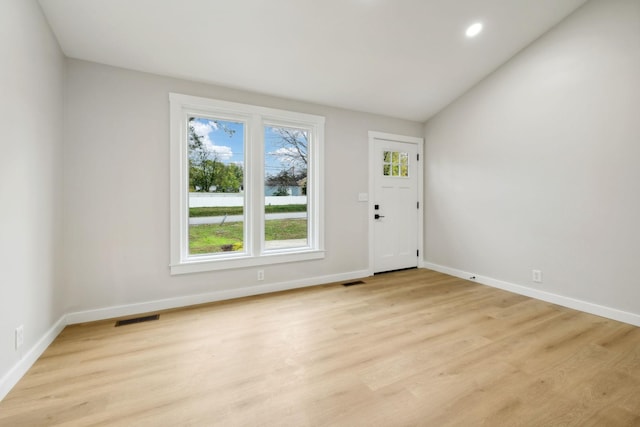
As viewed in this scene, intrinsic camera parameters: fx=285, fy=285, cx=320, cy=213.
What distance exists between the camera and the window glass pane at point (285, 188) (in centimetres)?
377

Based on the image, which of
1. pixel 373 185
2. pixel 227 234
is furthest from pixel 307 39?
pixel 227 234

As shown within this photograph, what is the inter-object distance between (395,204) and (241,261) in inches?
103

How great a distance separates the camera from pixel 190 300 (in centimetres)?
319

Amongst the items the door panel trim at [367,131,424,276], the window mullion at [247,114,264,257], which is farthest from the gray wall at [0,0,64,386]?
the door panel trim at [367,131,424,276]

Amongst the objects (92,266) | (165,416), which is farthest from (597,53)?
(92,266)

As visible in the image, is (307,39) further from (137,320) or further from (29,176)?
(137,320)

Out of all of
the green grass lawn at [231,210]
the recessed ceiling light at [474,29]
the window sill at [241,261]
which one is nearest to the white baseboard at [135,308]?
the window sill at [241,261]

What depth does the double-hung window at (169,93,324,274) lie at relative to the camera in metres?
3.21

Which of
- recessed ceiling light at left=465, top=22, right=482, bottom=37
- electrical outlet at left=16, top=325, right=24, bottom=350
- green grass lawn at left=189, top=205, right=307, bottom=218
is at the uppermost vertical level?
recessed ceiling light at left=465, top=22, right=482, bottom=37

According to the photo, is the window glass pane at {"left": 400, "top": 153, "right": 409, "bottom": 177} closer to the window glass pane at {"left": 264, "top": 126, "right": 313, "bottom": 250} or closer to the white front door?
the white front door

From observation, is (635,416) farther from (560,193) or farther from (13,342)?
(13,342)

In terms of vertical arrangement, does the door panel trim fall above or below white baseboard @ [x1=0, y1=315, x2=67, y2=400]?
above

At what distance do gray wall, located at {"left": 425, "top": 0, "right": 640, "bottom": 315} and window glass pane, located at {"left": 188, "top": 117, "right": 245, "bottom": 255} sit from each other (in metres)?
3.26

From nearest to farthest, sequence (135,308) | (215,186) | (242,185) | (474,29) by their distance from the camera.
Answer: (135,308)
(474,29)
(215,186)
(242,185)
